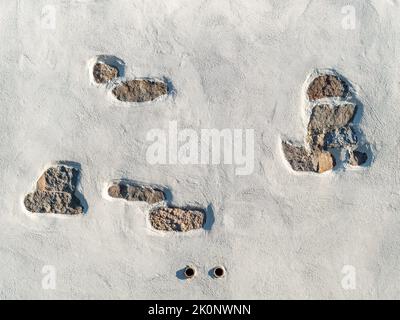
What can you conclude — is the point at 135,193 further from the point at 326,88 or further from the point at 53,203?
the point at 326,88

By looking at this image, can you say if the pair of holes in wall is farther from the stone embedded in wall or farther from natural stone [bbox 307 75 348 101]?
natural stone [bbox 307 75 348 101]

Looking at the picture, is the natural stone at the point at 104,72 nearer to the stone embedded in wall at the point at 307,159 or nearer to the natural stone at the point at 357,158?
the stone embedded in wall at the point at 307,159

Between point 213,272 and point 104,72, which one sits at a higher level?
point 104,72

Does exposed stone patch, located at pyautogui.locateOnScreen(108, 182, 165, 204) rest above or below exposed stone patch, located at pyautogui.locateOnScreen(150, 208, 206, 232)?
above

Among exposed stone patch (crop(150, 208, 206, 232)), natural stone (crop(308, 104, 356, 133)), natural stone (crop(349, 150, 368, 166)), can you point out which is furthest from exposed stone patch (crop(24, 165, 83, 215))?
natural stone (crop(349, 150, 368, 166))

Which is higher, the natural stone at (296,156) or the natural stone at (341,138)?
the natural stone at (341,138)

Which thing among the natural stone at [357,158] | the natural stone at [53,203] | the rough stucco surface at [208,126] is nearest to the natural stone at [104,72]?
the rough stucco surface at [208,126]

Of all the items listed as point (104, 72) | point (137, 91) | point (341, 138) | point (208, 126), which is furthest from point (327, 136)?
point (104, 72)
